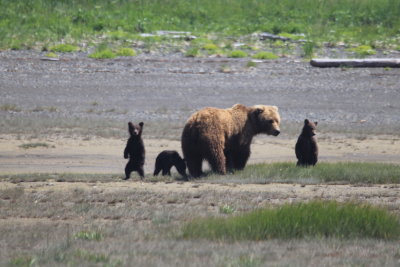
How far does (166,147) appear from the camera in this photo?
17203 millimetres

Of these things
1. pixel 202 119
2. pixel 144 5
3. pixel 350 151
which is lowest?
pixel 350 151

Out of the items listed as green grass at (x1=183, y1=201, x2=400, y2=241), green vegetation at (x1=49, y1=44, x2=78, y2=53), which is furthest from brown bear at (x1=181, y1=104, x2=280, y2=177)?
green vegetation at (x1=49, y1=44, x2=78, y2=53)

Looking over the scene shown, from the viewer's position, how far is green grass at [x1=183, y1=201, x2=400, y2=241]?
27.5ft

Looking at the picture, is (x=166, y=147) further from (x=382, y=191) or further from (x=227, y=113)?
(x=382, y=191)

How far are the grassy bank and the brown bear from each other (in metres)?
15.2

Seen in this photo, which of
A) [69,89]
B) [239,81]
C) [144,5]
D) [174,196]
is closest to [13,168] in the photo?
[174,196]

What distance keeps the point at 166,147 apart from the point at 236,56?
10368 millimetres

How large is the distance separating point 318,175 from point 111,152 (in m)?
4.97

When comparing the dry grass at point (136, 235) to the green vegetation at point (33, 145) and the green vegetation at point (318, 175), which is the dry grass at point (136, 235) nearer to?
the green vegetation at point (318, 175)

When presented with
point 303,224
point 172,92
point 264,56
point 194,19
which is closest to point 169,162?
point 303,224

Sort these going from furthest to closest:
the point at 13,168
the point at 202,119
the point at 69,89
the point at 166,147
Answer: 1. the point at 69,89
2. the point at 166,147
3. the point at 13,168
4. the point at 202,119

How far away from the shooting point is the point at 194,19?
34.4 m

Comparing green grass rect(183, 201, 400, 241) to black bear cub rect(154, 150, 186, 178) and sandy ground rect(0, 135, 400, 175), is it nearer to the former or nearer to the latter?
black bear cub rect(154, 150, 186, 178)

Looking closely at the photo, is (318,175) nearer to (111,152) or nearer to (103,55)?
(111,152)
